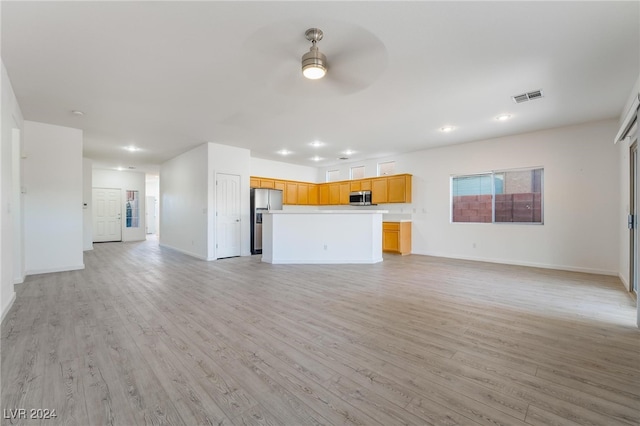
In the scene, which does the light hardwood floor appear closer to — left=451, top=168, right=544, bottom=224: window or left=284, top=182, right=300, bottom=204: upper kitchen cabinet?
left=451, top=168, right=544, bottom=224: window

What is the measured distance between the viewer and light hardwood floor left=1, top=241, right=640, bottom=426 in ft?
5.02

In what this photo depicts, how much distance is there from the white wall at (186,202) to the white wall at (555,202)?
5.87 meters

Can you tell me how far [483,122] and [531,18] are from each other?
2945mm

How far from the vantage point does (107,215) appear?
998 centimetres

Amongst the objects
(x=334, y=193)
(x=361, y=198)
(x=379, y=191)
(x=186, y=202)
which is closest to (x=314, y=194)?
(x=334, y=193)

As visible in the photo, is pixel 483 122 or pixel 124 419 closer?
pixel 124 419

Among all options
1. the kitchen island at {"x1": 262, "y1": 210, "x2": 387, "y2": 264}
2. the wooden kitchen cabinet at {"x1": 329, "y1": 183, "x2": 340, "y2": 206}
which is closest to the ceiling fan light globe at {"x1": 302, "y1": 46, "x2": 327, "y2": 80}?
the kitchen island at {"x1": 262, "y1": 210, "x2": 387, "y2": 264}

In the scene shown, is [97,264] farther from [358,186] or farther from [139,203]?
[358,186]

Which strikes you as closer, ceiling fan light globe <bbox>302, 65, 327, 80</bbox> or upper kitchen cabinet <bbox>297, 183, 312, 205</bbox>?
ceiling fan light globe <bbox>302, 65, 327, 80</bbox>

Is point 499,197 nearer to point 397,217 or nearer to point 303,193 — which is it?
point 397,217

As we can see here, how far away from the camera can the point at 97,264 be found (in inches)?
229

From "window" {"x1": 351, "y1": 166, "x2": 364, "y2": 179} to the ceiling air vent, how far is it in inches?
203

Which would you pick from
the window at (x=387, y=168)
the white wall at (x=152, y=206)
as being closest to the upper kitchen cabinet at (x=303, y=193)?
the window at (x=387, y=168)

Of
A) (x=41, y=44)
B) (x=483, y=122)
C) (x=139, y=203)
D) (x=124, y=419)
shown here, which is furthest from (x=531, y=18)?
(x=139, y=203)
